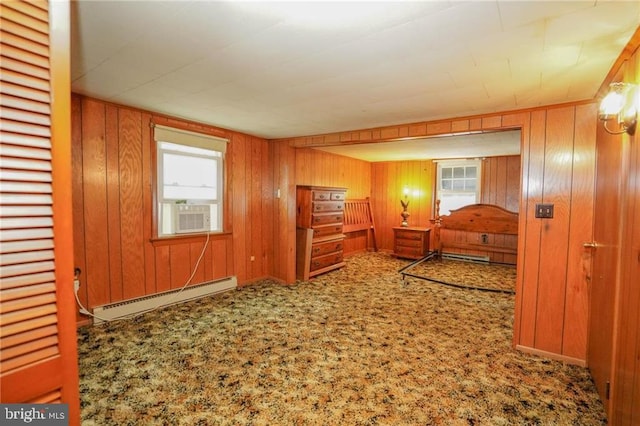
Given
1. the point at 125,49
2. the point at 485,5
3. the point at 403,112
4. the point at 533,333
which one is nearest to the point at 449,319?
the point at 533,333

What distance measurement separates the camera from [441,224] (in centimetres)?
Result: 605

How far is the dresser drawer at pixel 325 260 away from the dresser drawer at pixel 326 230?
367 millimetres

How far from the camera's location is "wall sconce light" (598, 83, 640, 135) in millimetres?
1521

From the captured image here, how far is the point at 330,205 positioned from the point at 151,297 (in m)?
2.98

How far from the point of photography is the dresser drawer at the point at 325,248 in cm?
499

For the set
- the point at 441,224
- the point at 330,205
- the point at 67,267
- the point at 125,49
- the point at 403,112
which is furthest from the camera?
the point at 441,224

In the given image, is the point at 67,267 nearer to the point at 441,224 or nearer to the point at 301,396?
the point at 301,396

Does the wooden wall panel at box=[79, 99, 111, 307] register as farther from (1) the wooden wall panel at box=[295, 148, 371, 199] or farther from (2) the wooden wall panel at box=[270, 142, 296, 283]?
(1) the wooden wall panel at box=[295, 148, 371, 199]

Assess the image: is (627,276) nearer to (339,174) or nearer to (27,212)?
(27,212)

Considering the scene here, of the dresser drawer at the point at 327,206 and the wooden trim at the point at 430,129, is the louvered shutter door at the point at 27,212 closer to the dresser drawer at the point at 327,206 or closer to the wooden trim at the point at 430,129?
the wooden trim at the point at 430,129

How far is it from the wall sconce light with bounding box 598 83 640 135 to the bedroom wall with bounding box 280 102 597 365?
33.6 inches

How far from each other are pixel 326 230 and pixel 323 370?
302cm

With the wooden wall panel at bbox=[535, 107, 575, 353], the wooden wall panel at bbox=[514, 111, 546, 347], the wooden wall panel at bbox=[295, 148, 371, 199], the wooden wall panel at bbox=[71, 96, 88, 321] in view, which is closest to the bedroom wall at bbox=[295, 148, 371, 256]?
the wooden wall panel at bbox=[295, 148, 371, 199]

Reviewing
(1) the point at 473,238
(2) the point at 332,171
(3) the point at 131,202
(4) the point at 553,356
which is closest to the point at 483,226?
(1) the point at 473,238
